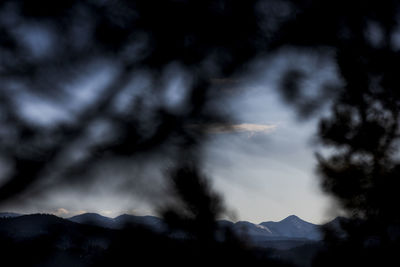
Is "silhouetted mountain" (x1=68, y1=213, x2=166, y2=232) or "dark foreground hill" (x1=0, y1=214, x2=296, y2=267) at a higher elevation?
"silhouetted mountain" (x1=68, y1=213, x2=166, y2=232)

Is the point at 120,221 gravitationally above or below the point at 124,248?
above

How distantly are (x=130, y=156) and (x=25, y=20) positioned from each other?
808mm

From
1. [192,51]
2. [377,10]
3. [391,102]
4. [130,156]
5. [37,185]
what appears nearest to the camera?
[37,185]

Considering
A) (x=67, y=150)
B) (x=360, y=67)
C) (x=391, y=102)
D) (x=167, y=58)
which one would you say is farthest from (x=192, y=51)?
(x=391, y=102)

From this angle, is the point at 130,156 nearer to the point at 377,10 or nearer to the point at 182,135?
the point at 182,135

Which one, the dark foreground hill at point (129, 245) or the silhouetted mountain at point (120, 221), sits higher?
the silhouetted mountain at point (120, 221)

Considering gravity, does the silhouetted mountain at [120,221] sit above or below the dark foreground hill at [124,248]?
above

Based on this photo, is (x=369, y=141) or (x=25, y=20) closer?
(x=25, y=20)

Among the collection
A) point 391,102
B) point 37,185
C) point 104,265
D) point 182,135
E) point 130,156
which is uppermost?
point 391,102

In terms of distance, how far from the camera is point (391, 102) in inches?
129

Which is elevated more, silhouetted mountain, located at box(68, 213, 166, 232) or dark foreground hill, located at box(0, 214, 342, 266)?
silhouetted mountain, located at box(68, 213, 166, 232)

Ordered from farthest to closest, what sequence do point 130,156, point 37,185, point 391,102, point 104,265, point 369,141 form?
point 369,141 → point 391,102 → point 130,156 → point 37,185 → point 104,265

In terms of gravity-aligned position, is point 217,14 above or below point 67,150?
above

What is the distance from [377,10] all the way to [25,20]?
8.51 feet
